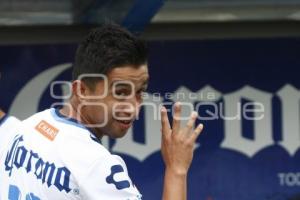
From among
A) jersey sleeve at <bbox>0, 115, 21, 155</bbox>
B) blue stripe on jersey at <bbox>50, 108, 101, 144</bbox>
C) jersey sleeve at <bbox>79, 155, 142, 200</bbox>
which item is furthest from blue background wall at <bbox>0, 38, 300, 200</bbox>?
jersey sleeve at <bbox>79, 155, 142, 200</bbox>

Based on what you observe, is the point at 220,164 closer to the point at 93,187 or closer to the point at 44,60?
the point at 44,60

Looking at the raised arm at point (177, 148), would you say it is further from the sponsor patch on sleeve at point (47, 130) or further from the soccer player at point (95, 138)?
the sponsor patch on sleeve at point (47, 130)

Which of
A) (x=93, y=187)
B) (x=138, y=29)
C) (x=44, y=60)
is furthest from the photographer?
(x=44, y=60)

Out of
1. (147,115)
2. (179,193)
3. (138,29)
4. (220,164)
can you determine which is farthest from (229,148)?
(179,193)

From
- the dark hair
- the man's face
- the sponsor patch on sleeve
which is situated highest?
the dark hair

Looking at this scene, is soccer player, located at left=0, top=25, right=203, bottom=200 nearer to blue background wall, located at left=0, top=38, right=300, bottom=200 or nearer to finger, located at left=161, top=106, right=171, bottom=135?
finger, located at left=161, top=106, right=171, bottom=135

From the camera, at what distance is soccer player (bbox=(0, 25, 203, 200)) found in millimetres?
2057

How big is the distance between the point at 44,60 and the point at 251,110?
61.2 inches

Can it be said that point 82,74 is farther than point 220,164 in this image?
No

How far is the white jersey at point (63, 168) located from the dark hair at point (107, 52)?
16 cm

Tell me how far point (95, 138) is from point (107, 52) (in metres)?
0.24

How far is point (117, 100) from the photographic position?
2168mm

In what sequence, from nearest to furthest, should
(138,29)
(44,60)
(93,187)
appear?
(93,187)
(138,29)
(44,60)

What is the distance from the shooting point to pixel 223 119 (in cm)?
564
